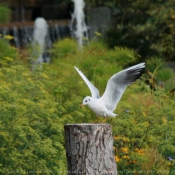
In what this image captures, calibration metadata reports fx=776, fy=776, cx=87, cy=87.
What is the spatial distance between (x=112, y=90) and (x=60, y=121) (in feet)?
2.10

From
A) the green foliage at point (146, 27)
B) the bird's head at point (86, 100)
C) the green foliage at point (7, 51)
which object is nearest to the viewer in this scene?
the bird's head at point (86, 100)

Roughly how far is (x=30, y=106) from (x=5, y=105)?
32 centimetres

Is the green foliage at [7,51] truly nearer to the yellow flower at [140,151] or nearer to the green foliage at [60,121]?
the green foliage at [60,121]

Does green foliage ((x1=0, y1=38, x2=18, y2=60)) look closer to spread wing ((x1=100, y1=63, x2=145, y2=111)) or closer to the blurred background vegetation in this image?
the blurred background vegetation

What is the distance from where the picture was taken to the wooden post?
4.83 m

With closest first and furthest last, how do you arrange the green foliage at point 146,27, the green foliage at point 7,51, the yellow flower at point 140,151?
the yellow flower at point 140,151 → the green foliage at point 7,51 → the green foliage at point 146,27

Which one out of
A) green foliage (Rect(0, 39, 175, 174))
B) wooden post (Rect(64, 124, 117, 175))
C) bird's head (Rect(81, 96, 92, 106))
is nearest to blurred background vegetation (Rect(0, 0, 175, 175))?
green foliage (Rect(0, 39, 175, 174))

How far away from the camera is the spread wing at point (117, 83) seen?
578 centimetres

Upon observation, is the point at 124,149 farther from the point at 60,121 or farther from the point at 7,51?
the point at 7,51

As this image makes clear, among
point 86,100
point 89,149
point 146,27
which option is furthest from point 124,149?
point 146,27

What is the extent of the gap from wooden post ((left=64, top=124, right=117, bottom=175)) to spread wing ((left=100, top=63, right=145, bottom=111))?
93 centimetres

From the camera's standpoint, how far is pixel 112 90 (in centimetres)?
588

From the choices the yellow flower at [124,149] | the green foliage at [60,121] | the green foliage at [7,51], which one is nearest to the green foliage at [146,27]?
the green foliage at [7,51]

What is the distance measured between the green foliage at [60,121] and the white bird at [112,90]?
18.6 inches
